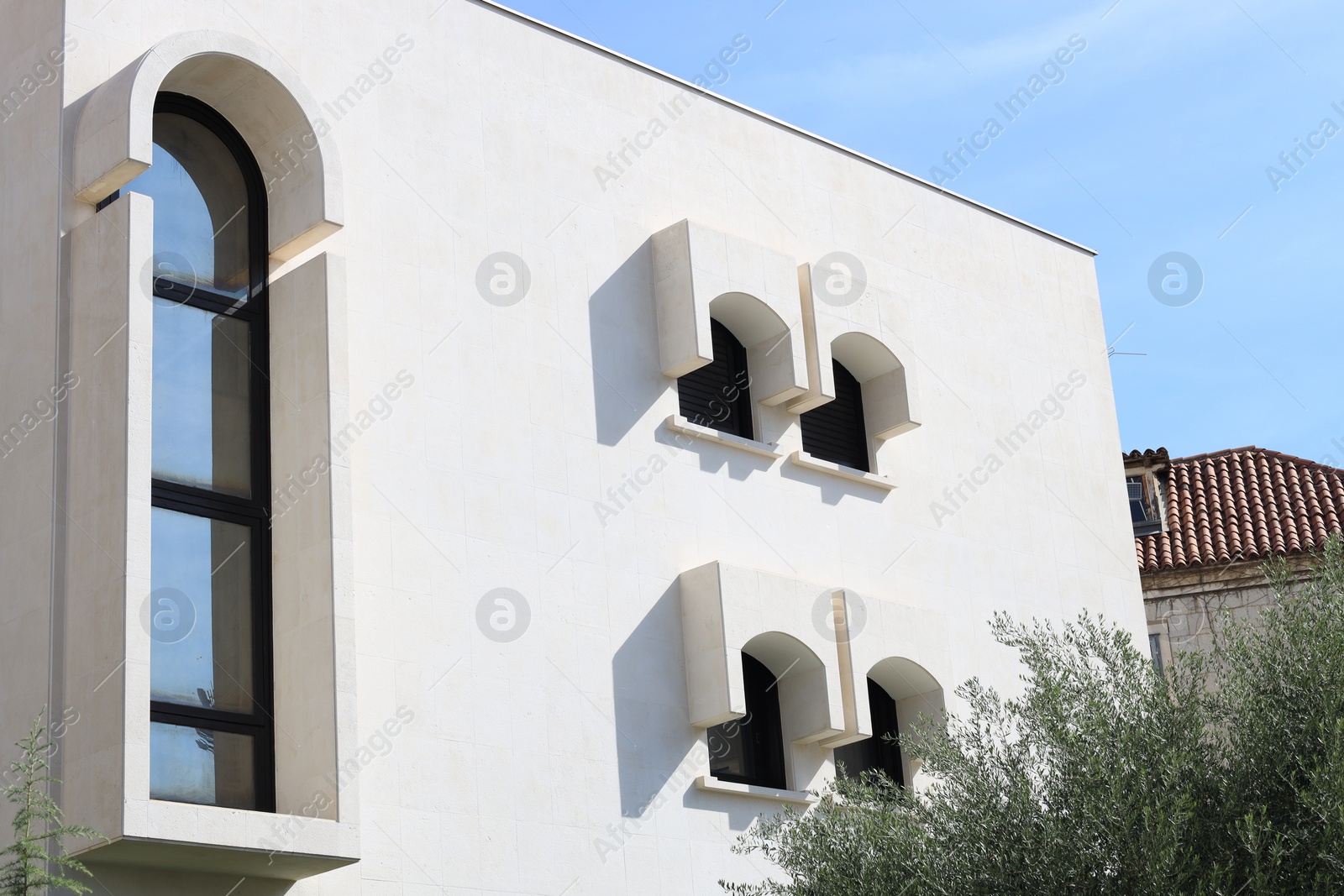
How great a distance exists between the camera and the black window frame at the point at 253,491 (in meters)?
12.3

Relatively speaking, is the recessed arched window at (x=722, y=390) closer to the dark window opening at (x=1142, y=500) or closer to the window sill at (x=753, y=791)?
the window sill at (x=753, y=791)


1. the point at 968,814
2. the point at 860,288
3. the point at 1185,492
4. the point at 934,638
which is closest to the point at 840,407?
the point at 860,288

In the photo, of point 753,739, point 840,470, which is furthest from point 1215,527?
point 753,739

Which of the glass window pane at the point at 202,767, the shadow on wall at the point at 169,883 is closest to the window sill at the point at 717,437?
the glass window pane at the point at 202,767

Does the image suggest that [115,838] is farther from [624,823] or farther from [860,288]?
[860,288]

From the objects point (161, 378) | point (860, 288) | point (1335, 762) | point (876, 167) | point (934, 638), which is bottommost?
point (1335, 762)

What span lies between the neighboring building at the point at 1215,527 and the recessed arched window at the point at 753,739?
14.2 m

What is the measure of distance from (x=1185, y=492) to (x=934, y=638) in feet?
55.0

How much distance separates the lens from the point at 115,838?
1066 centimetres

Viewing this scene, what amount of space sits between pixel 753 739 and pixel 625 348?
13.1 feet

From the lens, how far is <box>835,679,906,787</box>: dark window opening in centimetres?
1711

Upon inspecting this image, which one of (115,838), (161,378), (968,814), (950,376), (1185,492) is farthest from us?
(1185,492)

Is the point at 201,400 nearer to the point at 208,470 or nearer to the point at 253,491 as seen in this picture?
the point at 208,470

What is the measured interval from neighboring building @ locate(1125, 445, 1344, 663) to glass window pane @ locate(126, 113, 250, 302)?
19.1m
